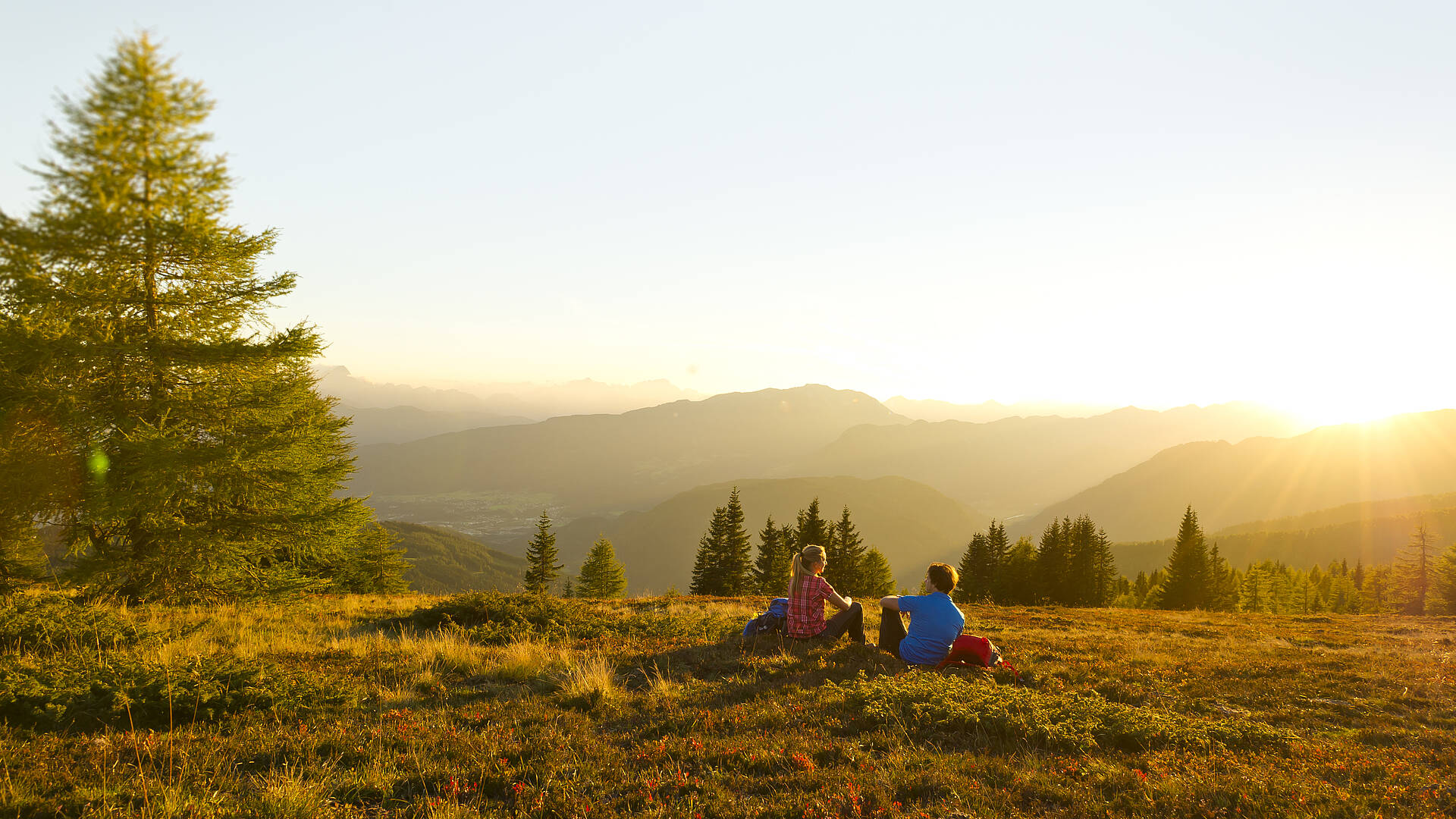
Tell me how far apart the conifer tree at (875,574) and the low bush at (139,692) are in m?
59.5

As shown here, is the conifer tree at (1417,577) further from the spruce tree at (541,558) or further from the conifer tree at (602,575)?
the spruce tree at (541,558)

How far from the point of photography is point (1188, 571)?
59.0 m

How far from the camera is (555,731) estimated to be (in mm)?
6082

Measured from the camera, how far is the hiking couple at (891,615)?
933cm

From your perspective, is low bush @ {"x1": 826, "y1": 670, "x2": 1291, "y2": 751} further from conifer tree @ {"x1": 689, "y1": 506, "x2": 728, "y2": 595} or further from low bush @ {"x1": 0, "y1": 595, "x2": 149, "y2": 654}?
conifer tree @ {"x1": 689, "y1": 506, "x2": 728, "y2": 595}

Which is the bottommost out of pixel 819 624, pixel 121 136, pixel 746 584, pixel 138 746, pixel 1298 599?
pixel 1298 599

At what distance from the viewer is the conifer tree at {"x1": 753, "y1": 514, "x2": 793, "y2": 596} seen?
186 ft

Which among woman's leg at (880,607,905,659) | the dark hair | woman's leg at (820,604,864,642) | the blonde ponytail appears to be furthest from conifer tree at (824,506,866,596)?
the dark hair

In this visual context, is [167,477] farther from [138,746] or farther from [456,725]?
[456,725]

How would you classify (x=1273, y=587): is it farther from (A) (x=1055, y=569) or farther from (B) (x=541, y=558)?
(B) (x=541, y=558)

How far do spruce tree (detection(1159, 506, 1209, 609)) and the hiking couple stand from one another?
6304 cm

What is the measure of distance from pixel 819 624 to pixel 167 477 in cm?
1379

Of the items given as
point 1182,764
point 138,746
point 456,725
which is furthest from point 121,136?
point 1182,764

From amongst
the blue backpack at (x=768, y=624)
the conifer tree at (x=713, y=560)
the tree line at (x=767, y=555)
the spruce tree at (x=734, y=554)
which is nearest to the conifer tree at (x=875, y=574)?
the tree line at (x=767, y=555)
